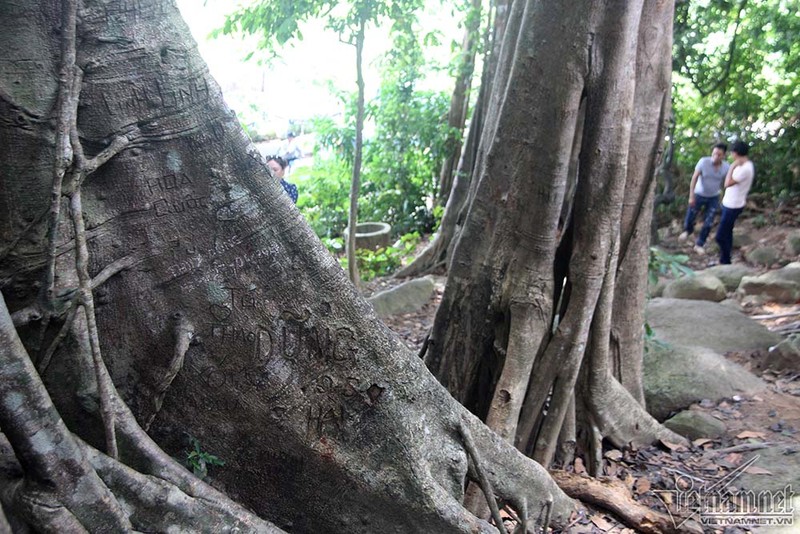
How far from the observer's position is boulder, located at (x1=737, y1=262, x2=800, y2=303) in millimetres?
7875

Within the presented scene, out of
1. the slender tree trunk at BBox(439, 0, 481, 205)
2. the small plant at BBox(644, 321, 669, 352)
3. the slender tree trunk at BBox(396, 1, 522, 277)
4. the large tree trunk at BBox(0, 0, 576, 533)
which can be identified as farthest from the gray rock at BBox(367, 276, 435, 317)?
the large tree trunk at BBox(0, 0, 576, 533)

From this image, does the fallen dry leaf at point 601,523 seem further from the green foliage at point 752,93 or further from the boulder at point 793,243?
the green foliage at point 752,93

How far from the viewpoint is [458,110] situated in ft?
37.0

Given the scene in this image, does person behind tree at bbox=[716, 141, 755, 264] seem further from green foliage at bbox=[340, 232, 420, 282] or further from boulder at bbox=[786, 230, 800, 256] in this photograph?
green foliage at bbox=[340, 232, 420, 282]

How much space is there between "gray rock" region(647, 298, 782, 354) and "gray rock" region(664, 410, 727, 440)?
1534 millimetres

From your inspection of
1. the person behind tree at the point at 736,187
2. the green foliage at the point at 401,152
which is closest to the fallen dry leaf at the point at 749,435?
the person behind tree at the point at 736,187

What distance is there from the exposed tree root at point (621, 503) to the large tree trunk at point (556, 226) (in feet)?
0.77

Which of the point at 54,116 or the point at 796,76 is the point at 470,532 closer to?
the point at 54,116

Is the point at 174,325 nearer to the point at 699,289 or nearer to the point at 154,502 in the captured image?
the point at 154,502

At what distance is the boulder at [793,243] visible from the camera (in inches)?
398

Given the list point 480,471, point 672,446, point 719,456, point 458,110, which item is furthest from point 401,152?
point 480,471

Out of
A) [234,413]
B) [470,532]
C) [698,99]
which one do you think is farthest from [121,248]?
[698,99]

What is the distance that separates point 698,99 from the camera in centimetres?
1221
